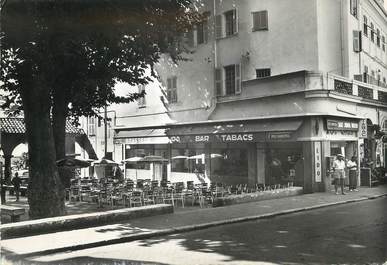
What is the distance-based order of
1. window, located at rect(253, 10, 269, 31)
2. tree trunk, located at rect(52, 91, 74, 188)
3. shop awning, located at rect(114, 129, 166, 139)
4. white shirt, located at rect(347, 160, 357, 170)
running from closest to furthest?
tree trunk, located at rect(52, 91, 74, 188)
white shirt, located at rect(347, 160, 357, 170)
window, located at rect(253, 10, 269, 31)
shop awning, located at rect(114, 129, 166, 139)

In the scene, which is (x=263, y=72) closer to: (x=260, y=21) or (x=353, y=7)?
(x=260, y=21)

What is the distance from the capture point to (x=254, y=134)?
22969mm

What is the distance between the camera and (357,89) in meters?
24.9

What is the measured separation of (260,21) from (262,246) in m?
16.7

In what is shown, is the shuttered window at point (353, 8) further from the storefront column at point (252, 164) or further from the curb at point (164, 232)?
the curb at point (164, 232)

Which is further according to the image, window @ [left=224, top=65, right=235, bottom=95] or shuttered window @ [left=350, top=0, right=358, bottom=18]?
window @ [left=224, top=65, right=235, bottom=95]

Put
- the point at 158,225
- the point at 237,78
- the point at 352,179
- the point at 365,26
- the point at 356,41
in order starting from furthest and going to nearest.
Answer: the point at 365,26 < the point at 356,41 < the point at 237,78 < the point at 352,179 < the point at 158,225

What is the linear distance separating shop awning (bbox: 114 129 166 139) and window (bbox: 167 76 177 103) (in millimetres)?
2078

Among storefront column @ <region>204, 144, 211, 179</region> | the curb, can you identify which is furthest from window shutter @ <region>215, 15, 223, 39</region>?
the curb

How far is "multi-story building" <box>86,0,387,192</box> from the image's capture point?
72.3 ft

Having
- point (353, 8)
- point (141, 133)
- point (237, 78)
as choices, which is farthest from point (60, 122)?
point (353, 8)

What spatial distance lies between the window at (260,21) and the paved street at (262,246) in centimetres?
1337

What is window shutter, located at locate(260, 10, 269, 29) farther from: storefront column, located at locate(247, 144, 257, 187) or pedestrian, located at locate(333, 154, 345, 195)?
pedestrian, located at locate(333, 154, 345, 195)

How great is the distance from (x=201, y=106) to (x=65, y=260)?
1836 centimetres
